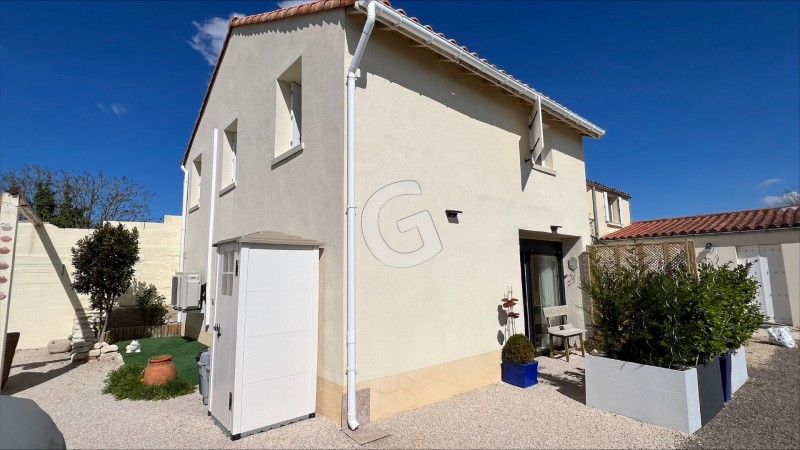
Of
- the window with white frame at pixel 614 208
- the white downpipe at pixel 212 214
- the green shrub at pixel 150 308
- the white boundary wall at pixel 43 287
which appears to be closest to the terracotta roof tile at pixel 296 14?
the white downpipe at pixel 212 214

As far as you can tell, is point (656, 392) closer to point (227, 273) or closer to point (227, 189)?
point (227, 273)

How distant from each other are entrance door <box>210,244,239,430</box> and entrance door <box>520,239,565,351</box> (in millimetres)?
6617

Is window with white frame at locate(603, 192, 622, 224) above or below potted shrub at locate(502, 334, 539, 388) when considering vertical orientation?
above

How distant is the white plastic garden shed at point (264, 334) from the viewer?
15.7ft

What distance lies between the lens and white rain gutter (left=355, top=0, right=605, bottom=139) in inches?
212

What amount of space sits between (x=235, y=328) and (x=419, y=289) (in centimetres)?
281

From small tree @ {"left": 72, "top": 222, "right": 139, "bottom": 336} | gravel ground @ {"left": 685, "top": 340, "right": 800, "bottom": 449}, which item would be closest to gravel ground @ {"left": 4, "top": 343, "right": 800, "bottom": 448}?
gravel ground @ {"left": 685, "top": 340, "right": 800, "bottom": 449}

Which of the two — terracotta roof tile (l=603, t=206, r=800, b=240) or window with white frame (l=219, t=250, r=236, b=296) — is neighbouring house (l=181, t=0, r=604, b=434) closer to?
window with white frame (l=219, t=250, r=236, b=296)

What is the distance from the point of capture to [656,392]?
511 cm

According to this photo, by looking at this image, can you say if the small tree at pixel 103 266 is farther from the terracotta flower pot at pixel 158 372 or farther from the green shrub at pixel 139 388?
the terracotta flower pot at pixel 158 372

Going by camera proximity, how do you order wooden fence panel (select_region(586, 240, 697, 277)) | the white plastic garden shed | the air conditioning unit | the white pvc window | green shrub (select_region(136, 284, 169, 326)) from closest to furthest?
the white plastic garden shed → the white pvc window → wooden fence panel (select_region(586, 240, 697, 277)) → the air conditioning unit → green shrub (select_region(136, 284, 169, 326))

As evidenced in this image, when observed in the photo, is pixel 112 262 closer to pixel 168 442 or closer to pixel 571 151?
pixel 168 442

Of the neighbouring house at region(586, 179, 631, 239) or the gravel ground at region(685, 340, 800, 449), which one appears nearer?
the gravel ground at region(685, 340, 800, 449)

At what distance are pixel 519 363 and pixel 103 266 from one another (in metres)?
11.6
